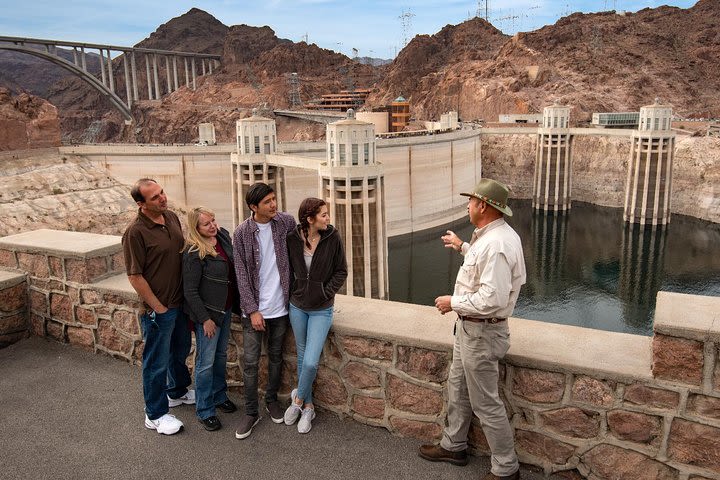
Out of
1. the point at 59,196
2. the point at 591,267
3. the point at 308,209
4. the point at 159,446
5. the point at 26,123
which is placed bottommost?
the point at 591,267

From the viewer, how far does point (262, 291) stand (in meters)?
5.16

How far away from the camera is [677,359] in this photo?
387 cm

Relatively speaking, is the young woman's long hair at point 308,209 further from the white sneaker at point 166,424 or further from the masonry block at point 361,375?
the white sneaker at point 166,424

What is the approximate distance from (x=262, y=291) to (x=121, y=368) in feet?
7.16

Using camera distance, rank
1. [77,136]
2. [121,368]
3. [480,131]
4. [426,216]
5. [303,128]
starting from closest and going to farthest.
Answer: [121,368]
[426,216]
[480,131]
[303,128]
[77,136]

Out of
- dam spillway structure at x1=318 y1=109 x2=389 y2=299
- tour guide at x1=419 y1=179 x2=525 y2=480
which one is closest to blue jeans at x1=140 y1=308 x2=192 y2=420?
tour guide at x1=419 y1=179 x2=525 y2=480

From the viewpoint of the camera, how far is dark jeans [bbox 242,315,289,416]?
5.16m

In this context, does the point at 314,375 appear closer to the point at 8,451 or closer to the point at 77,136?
the point at 8,451

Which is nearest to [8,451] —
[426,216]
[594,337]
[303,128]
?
[594,337]

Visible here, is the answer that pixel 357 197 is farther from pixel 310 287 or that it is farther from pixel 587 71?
pixel 587 71

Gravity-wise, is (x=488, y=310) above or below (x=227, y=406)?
above

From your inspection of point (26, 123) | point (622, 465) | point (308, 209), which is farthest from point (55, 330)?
point (26, 123)

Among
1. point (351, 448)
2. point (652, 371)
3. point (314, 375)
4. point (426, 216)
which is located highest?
point (652, 371)

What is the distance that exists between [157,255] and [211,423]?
152 cm
